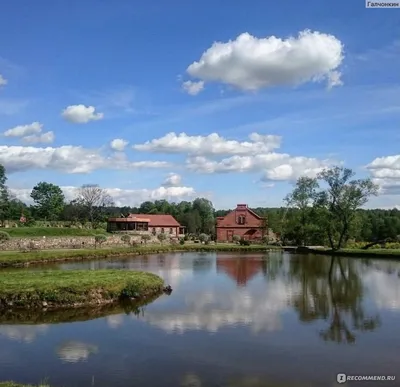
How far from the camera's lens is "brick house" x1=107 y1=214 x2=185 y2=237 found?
76.1 m

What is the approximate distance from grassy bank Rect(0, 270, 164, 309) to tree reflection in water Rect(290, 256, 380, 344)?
7.15 meters

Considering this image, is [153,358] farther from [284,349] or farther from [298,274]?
[298,274]

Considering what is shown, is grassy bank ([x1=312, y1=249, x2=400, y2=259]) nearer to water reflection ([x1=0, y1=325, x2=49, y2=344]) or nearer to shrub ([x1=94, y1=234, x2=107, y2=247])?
shrub ([x1=94, y1=234, x2=107, y2=247])

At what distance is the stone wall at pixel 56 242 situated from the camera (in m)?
42.6

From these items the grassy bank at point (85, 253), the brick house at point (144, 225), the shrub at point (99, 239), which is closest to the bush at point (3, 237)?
the grassy bank at point (85, 253)

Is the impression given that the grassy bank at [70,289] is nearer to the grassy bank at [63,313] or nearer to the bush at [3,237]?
the grassy bank at [63,313]

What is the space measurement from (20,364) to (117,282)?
30.5ft

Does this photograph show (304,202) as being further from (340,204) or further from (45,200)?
(45,200)

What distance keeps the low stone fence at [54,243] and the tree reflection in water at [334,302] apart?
24.9 m

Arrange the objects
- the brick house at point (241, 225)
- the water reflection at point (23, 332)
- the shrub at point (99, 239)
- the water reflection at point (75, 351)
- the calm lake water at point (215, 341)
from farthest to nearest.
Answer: the brick house at point (241, 225) < the shrub at point (99, 239) < the water reflection at point (23, 332) < the water reflection at point (75, 351) < the calm lake water at point (215, 341)

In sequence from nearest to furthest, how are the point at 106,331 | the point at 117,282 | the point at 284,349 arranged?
the point at 284,349, the point at 106,331, the point at 117,282

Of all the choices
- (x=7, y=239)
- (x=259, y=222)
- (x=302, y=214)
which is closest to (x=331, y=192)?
(x=302, y=214)

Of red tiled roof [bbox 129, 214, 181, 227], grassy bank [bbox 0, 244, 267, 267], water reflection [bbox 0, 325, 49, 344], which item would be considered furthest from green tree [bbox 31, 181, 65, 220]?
water reflection [bbox 0, 325, 49, 344]

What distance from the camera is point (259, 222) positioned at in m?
76.8
